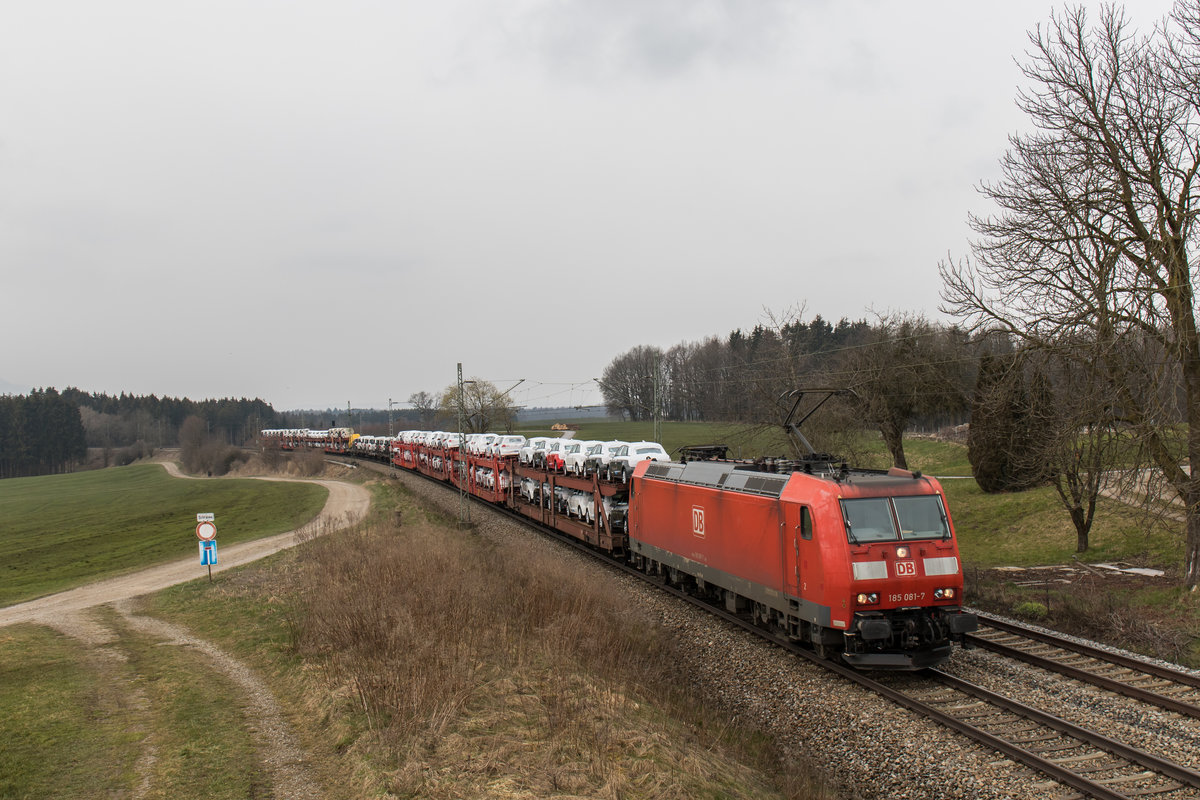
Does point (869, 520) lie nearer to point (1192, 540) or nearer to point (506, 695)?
point (506, 695)

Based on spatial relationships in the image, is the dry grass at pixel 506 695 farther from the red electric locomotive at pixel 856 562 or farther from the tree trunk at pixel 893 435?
the tree trunk at pixel 893 435

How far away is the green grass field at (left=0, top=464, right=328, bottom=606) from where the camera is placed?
104 ft

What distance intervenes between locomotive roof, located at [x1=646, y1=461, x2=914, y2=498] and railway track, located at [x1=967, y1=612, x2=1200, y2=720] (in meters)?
3.47

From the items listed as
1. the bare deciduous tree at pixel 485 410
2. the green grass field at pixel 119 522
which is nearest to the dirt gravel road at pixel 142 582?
the green grass field at pixel 119 522

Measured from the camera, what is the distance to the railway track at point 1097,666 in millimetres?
10242

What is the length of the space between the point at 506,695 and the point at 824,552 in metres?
5.23

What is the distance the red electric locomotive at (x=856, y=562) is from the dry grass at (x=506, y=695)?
2.37 metres

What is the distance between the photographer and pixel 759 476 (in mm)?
14359

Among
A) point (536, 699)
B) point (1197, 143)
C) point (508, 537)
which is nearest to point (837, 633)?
point (536, 699)

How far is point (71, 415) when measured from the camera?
129 m

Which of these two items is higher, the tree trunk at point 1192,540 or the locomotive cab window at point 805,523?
the locomotive cab window at point 805,523

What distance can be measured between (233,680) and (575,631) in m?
5.28

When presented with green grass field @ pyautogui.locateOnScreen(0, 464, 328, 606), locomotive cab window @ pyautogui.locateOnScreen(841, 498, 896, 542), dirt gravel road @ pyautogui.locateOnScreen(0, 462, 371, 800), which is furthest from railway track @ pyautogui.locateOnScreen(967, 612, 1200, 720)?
green grass field @ pyautogui.locateOnScreen(0, 464, 328, 606)

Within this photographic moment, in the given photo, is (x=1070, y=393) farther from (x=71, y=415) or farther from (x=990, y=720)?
(x=71, y=415)
